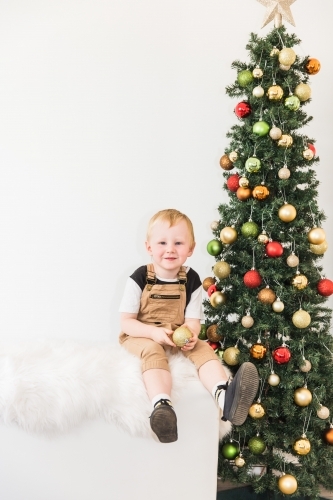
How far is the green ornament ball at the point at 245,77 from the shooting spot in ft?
7.35

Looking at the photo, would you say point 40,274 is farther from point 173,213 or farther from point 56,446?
point 56,446

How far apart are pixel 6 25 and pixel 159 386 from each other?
227 centimetres

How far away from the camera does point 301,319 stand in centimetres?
212

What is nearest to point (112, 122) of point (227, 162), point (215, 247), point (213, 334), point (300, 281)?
point (227, 162)

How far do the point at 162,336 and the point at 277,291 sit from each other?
18.6 inches

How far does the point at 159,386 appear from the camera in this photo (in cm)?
179

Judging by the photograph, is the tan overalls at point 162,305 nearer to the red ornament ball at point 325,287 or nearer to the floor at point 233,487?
the red ornament ball at point 325,287

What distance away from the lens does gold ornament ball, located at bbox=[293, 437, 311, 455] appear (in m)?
2.09

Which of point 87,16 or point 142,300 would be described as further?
point 87,16

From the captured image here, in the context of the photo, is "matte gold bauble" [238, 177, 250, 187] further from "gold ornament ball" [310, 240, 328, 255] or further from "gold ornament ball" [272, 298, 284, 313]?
"gold ornament ball" [272, 298, 284, 313]

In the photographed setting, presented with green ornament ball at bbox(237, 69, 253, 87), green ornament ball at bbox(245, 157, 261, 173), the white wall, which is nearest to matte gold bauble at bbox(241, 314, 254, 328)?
green ornament ball at bbox(245, 157, 261, 173)

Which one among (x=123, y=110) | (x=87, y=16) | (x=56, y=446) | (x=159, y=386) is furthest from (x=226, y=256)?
(x=87, y=16)

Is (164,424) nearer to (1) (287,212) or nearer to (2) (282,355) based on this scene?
(2) (282,355)

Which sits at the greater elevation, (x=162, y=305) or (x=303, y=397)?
(x=162, y=305)
